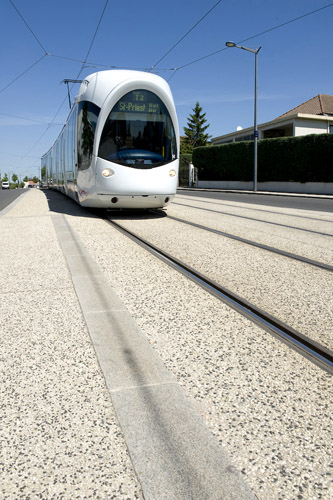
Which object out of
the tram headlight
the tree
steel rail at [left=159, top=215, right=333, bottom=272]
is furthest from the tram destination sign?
the tree

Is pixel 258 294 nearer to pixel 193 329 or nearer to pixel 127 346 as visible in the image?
pixel 193 329

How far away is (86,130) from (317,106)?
34.3 metres

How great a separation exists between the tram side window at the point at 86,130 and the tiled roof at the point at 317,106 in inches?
1216

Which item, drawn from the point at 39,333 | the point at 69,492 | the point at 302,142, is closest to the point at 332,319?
the point at 39,333

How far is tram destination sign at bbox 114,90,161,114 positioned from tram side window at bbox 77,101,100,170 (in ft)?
1.83

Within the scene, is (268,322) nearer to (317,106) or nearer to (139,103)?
(139,103)

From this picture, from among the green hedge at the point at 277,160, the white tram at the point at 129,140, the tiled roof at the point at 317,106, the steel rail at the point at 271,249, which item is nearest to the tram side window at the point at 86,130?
the white tram at the point at 129,140

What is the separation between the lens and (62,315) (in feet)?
11.4

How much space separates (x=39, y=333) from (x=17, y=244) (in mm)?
A: 4081

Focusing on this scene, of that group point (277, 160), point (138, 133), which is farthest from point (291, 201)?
point (277, 160)

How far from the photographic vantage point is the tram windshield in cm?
948

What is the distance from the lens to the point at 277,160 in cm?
2869

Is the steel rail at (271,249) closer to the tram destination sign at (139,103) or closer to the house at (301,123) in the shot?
the tram destination sign at (139,103)

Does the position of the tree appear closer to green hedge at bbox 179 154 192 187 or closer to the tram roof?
green hedge at bbox 179 154 192 187
